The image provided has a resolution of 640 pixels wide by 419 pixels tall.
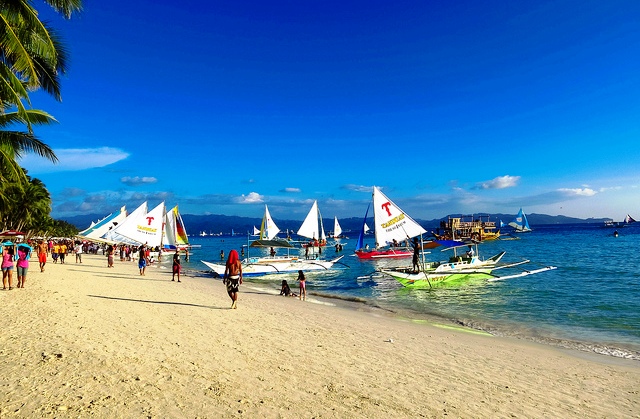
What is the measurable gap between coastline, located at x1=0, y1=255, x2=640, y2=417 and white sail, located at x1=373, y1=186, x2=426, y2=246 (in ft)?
44.7

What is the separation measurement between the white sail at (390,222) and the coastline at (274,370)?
13632mm

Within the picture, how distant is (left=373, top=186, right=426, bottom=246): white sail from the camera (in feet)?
84.6

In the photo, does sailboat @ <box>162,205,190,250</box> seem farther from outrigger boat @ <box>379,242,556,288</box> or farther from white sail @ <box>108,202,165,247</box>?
→ outrigger boat @ <box>379,242,556,288</box>

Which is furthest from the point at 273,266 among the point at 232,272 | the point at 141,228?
the point at 232,272

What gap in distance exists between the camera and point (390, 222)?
26.5 metres

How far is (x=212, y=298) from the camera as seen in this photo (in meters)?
17.1

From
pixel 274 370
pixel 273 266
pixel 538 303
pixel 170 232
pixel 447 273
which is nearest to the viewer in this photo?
pixel 274 370

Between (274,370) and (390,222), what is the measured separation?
2028 cm

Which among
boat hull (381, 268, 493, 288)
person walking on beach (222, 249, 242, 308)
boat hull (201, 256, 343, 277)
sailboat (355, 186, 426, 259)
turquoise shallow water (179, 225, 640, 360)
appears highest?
sailboat (355, 186, 426, 259)

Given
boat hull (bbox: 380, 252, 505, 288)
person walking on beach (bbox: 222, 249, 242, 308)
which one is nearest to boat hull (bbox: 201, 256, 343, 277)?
boat hull (bbox: 380, 252, 505, 288)

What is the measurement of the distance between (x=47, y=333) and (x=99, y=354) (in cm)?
245

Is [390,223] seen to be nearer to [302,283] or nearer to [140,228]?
[302,283]

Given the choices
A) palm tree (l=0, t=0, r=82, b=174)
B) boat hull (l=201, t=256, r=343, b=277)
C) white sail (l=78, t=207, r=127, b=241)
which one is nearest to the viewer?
palm tree (l=0, t=0, r=82, b=174)

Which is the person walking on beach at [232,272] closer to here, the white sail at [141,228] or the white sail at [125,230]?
the white sail at [141,228]
